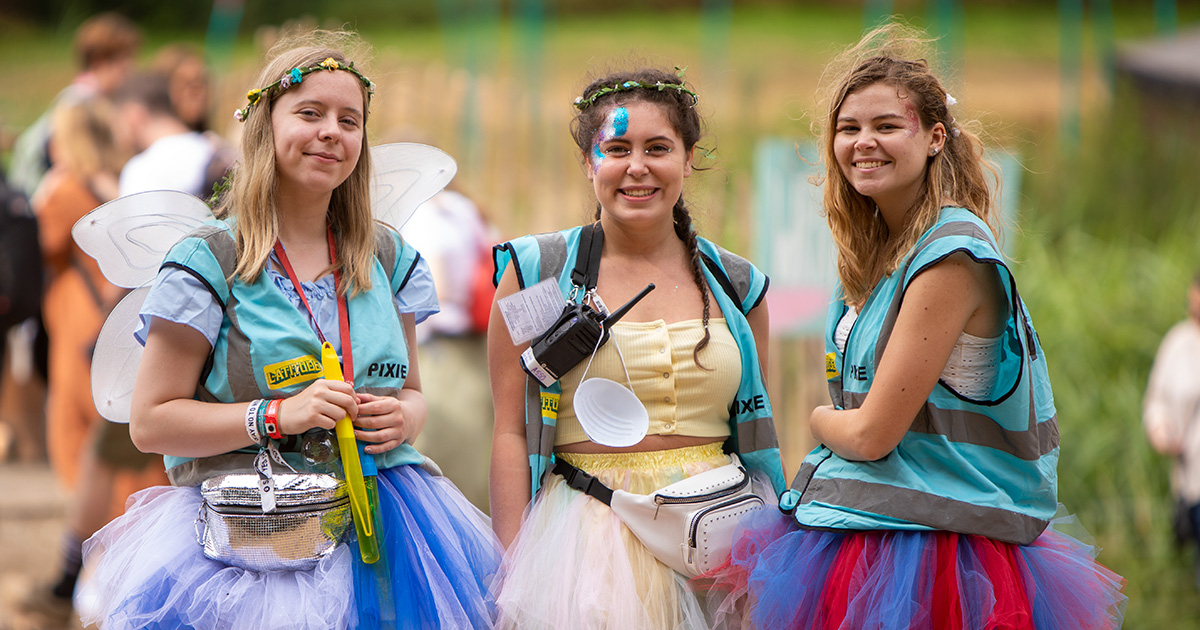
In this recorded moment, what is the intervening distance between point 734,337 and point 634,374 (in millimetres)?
272

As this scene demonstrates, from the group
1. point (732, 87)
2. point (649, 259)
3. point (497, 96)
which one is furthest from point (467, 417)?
point (732, 87)

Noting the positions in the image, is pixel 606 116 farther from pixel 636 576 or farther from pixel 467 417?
pixel 467 417

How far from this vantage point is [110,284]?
14.4 ft

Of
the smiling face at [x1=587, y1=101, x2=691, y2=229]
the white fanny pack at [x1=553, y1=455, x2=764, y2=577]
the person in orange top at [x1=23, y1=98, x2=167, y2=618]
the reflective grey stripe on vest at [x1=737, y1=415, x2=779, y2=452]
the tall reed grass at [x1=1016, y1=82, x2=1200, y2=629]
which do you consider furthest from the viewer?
the tall reed grass at [x1=1016, y1=82, x2=1200, y2=629]

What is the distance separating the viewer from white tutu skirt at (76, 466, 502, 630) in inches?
81.0

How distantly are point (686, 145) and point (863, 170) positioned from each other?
1.43ft

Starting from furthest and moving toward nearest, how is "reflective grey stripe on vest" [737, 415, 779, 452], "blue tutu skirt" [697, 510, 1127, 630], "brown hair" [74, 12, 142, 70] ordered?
"brown hair" [74, 12, 142, 70] < "reflective grey stripe on vest" [737, 415, 779, 452] < "blue tutu skirt" [697, 510, 1127, 630]

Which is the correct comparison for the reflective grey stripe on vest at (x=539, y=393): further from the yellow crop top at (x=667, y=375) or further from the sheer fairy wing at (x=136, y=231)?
the sheer fairy wing at (x=136, y=231)

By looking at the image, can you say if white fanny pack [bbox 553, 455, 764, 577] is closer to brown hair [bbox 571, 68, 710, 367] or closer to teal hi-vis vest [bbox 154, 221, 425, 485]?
brown hair [bbox 571, 68, 710, 367]

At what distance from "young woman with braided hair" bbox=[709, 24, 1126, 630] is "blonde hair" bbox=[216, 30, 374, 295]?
1.05 meters

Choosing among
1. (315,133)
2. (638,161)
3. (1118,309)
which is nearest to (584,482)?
(638,161)

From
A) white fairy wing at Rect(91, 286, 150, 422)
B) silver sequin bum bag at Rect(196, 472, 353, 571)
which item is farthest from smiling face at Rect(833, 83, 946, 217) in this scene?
white fairy wing at Rect(91, 286, 150, 422)

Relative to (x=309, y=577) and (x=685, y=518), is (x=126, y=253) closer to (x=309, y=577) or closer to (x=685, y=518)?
(x=309, y=577)

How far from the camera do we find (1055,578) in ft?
7.06
